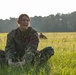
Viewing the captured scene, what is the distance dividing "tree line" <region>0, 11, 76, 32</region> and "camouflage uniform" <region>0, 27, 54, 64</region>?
311 feet

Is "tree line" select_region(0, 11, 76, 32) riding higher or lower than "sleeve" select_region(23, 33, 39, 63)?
lower

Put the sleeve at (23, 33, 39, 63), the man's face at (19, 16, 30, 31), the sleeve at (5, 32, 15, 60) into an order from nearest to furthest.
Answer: the sleeve at (23, 33, 39, 63) → the sleeve at (5, 32, 15, 60) → the man's face at (19, 16, 30, 31)

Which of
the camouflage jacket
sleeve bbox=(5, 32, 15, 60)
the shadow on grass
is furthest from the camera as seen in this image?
the camouflage jacket

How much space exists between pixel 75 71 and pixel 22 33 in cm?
175

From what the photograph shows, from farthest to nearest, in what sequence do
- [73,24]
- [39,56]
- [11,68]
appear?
[73,24], [39,56], [11,68]

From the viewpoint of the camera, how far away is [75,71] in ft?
24.6

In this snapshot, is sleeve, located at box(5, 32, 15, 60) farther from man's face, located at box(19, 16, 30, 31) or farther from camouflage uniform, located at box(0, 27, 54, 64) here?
man's face, located at box(19, 16, 30, 31)

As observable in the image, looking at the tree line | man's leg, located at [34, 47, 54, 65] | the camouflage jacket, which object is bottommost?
the tree line

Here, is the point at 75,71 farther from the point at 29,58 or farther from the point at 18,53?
the point at 18,53

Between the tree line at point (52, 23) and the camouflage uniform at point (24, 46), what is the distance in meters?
94.9

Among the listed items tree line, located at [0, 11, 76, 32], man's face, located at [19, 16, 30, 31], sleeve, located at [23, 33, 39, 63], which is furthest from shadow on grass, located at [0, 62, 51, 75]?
tree line, located at [0, 11, 76, 32]

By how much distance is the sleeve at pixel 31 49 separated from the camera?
7.57 meters

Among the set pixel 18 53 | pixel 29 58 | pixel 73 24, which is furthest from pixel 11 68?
pixel 73 24

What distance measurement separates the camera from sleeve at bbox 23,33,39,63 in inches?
298
